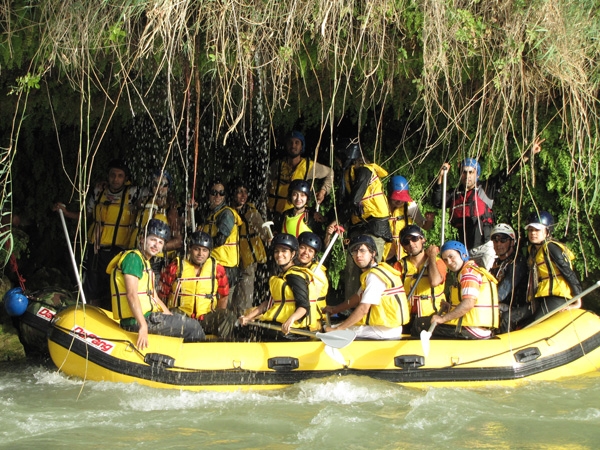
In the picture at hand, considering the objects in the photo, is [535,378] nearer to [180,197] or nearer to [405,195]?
[405,195]

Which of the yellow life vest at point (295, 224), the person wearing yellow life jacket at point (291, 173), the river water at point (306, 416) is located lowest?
the river water at point (306, 416)

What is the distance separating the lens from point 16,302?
7879 millimetres

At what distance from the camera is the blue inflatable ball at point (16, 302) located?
7887 millimetres

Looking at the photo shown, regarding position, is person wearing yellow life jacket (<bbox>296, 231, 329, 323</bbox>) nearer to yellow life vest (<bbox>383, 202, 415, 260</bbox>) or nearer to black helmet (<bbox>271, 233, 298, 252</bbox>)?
black helmet (<bbox>271, 233, 298, 252</bbox>)

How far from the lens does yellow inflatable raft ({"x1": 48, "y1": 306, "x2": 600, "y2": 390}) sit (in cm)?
720

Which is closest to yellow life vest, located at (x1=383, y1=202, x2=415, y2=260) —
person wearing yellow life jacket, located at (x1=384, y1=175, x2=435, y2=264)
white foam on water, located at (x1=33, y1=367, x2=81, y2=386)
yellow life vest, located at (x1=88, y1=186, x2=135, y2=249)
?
person wearing yellow life jacket, located at (x1=384, y1=175, x2=435, y2=264)

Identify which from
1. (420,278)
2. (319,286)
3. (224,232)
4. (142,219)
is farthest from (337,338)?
(142,219)

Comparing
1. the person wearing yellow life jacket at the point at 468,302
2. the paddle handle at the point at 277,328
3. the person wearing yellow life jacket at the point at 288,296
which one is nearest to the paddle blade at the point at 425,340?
the person wearing yellow life jacket at the point at 468,302

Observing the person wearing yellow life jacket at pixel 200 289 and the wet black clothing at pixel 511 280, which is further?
the wet black clothing at pixel 511 280

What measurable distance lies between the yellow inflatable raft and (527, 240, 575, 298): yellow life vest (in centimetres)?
55

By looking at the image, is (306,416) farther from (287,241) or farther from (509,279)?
Answer: (509,279)

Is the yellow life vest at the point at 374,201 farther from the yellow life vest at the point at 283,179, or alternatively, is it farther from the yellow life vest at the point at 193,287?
the yellow life vest at the point at 193,287

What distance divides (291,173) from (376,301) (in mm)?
2119

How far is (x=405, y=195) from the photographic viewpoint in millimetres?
8625
